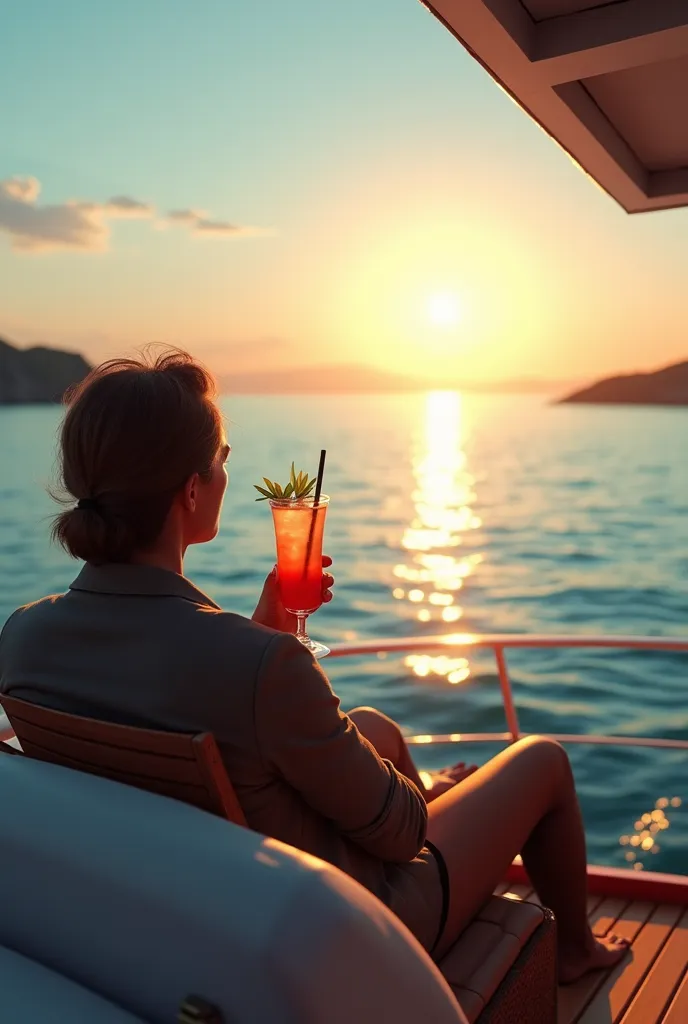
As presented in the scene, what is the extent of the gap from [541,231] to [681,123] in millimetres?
30679

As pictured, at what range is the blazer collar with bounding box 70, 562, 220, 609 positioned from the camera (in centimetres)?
128

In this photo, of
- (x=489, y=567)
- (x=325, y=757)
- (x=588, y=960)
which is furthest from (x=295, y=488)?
(x=489, y=567)

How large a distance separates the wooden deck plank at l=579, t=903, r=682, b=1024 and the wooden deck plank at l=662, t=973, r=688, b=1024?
0.02 meters

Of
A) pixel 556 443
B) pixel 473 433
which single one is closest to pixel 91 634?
pixel 556 443

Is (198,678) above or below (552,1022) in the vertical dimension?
above

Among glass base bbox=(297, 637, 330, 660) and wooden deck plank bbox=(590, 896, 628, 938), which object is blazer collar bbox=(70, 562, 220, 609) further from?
wooden deck plank bbox=(590, 896, 628, 938)

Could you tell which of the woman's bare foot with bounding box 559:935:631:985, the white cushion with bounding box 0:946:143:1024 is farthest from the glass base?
the woman's bare foot with bounding box 559:935:631:985

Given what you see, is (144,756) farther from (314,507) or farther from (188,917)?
(314,507)

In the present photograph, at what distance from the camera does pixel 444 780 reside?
196 centimetres

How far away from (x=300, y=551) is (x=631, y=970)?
1.27 m

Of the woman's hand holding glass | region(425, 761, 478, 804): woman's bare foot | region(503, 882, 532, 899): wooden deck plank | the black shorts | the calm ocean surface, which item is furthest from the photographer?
the calm ocean surface

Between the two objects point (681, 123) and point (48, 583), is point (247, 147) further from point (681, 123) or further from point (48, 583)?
point (681, 123)

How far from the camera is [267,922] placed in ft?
2.96

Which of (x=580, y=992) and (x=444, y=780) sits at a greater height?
(x=444, y=780)
